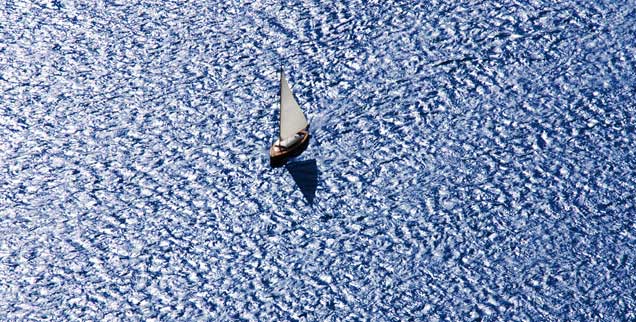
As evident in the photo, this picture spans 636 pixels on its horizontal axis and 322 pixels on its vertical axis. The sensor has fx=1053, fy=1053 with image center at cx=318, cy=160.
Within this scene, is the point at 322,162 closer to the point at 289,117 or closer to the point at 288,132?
the point at 288,132

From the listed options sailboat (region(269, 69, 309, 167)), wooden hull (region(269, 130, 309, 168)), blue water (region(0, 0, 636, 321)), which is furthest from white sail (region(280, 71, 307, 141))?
blue water (region(0, 0, 636, 321))

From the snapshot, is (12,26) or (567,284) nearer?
(567,284)

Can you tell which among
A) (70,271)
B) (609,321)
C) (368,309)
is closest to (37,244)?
(70,271)

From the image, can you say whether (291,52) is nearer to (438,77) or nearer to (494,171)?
(438,77)

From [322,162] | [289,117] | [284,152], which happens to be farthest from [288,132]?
[322,162]

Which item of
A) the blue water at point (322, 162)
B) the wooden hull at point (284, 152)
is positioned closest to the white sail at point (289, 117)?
the wooden hull at point (284, 152)

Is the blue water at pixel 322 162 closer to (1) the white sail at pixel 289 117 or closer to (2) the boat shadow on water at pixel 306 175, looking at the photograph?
(2) the boat shadow on water at pixel 306 175
